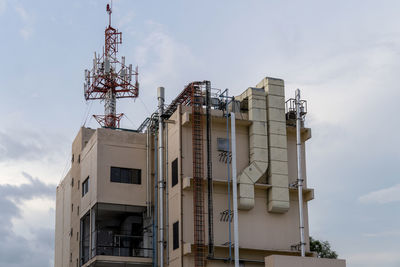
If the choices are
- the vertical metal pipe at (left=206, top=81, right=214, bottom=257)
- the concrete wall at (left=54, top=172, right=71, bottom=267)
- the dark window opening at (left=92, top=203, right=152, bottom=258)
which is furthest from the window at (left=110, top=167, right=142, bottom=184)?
the concrete wall at (left=54, top=172, right=71, bottom=267)

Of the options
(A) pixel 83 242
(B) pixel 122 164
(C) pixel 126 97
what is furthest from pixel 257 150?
(C) pixel 126 97

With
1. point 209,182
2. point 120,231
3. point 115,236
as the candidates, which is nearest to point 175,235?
point 209,182

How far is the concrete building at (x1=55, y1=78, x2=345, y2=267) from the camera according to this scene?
47344mm

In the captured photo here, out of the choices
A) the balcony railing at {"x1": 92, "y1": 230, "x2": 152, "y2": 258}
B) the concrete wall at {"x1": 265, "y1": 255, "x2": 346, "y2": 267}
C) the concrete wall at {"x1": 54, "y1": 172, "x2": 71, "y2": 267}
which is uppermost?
the concrete wall at {"x1": 54, "y1": 172, "x2": 71, "y2": 267}

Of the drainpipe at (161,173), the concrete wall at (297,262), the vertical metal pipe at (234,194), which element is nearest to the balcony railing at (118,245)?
the drainpipe at (161,173)

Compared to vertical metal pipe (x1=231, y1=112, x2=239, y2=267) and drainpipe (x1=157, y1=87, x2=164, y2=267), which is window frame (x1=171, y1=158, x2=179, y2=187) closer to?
drainpipe (x1=157, y1=87, x2=164, y2=267)

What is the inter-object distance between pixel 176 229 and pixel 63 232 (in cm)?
2086

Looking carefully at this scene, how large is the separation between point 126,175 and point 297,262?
1538 centimetres

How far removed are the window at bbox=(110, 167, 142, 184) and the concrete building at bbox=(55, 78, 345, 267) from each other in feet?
0.25

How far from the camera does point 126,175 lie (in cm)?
5303

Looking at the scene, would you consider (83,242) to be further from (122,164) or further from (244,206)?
(244,206)

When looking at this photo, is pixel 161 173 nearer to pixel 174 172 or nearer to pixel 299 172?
pixel 174 172

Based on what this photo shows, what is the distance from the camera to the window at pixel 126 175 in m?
52.5

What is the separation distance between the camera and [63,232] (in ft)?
213
